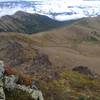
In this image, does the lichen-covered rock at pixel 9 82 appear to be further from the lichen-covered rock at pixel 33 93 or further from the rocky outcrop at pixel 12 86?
the lichen-covered rock at pixel 33 93

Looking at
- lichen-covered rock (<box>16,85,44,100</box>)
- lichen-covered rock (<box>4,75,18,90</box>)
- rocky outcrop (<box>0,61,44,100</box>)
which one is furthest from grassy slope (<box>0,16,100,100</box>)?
lichen-covered rock (<box>16,85,44,100</box>)

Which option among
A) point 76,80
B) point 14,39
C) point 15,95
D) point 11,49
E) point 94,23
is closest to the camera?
point 15,95

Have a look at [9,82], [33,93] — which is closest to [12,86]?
[9,82]

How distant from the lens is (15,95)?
20703 millimetres

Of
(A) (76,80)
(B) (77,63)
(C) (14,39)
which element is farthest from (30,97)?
(C) (14,39)

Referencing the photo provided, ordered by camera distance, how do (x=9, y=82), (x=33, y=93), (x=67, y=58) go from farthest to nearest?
(x=67, y=58), (x=9, y=82), (x=33, y=93)

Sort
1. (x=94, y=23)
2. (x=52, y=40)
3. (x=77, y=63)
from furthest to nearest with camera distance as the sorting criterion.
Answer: (x=94, y=23), (x=52, y=40), (x=77, y=63)

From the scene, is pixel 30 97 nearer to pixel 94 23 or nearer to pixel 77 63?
pixel 77 63

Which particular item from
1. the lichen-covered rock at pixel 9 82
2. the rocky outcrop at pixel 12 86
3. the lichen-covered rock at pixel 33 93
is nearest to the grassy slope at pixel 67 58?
the lichen-covered rock at pixel 9 82

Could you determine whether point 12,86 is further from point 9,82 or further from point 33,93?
point 33,93

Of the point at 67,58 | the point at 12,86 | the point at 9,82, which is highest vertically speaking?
the point at 9,82

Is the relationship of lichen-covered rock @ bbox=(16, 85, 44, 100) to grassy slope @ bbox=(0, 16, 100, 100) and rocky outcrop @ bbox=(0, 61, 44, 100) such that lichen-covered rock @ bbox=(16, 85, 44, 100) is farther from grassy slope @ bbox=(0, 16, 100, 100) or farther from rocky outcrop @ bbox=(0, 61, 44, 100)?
grassy slope @ bbox=(0, 16, 100, 100)

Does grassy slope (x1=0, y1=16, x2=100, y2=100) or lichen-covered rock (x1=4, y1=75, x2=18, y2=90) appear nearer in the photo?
lichen-covered rock (x1=4, y1=75, x2=18, y2=90)

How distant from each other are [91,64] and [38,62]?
18.6 metres
